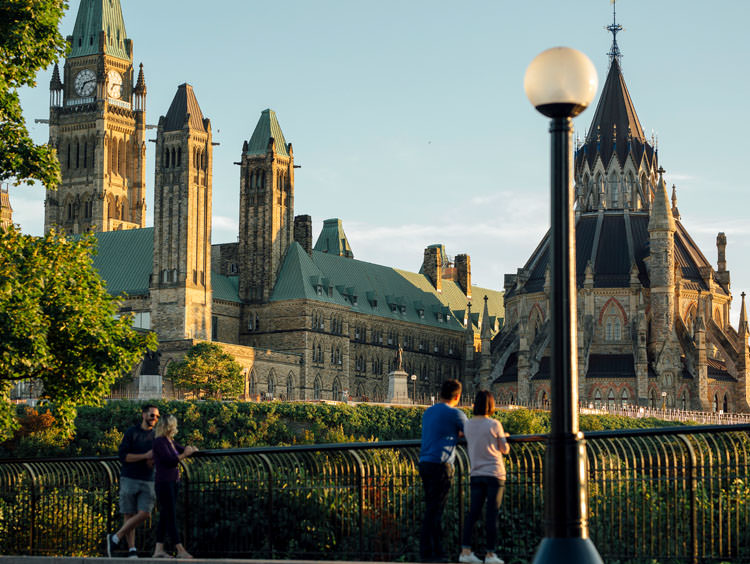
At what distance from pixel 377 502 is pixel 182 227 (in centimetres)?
10080

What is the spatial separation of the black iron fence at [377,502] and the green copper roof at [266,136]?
4274 inches

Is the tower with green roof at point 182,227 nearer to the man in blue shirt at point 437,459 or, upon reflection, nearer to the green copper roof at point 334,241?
the green copper roof at point 334,241

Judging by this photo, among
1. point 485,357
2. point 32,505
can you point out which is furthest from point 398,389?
point 32,505

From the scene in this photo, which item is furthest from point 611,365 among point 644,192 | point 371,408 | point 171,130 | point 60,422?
point 60,422

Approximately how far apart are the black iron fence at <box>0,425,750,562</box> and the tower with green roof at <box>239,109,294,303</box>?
341 feet

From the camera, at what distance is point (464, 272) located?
170m

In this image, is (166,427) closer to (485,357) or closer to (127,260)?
(127,260)

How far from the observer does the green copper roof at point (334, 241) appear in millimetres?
164375

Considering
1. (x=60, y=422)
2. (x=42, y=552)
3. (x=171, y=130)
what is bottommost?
(x=42, y=552)

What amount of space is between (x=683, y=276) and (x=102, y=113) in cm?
6728

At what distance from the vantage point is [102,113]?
500 feet

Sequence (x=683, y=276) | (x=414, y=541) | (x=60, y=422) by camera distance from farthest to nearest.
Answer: (x=683, y=276) < (x=60, y=422) < (x=414, y=541)

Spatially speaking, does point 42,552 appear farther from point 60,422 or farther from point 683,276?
point 683,276

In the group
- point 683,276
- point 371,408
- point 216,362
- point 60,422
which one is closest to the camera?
point 60,422
